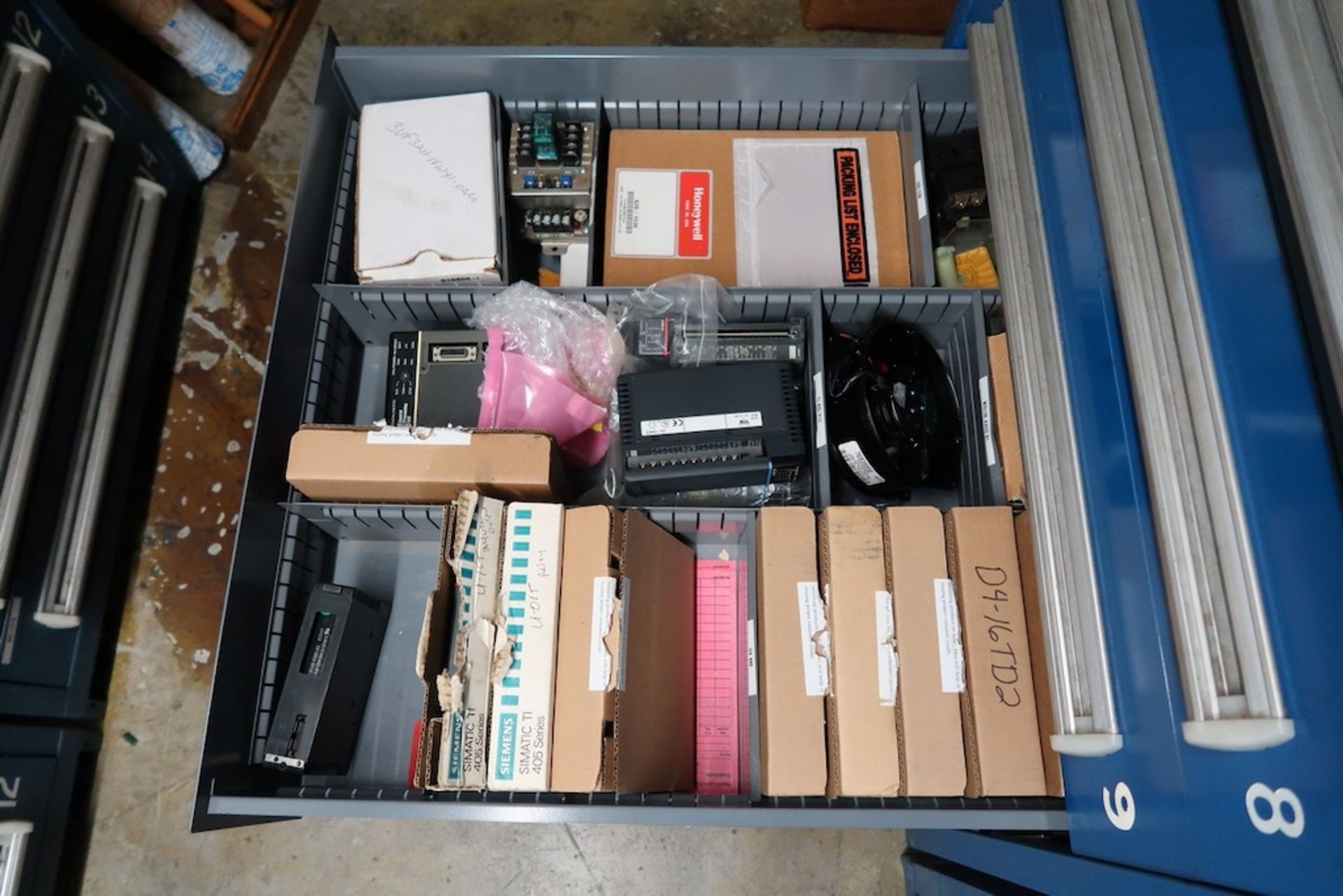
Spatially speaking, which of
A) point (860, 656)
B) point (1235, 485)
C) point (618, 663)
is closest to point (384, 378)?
point (618, 663)

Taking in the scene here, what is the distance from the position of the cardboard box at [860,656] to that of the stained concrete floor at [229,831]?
0.70 m

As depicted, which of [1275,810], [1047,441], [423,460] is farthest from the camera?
[423,460]

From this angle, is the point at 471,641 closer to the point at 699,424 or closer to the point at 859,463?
the point at 699,424

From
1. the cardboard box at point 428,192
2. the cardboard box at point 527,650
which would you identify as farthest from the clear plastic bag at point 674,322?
the cardboard box at point 527,650

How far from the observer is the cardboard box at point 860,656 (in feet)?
3.73

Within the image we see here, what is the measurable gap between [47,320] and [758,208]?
154cm

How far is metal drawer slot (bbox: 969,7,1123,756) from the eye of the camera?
3.20 feet

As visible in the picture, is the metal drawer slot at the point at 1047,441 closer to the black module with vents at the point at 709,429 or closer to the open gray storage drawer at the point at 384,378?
the open gray storage drawer at the point at 384,378

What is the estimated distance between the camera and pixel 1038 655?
117cm

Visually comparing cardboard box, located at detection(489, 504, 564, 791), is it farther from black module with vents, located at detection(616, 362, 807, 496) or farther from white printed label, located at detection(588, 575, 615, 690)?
black module with vents, located at detection(616, 362, 807, 496)

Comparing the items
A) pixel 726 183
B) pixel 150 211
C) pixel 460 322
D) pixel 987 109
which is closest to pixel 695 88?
pixel 726 183

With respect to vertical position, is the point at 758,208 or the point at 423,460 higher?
the point at 758,208

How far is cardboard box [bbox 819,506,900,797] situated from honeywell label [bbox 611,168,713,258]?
72cm

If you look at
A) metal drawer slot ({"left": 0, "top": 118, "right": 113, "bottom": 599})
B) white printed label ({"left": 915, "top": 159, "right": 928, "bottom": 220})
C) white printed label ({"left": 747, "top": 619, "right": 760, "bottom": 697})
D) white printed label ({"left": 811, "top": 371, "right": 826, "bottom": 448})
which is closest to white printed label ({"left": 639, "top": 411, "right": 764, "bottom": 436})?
white printed label ({"left": 811, "top": 371, "right": 826, "bottom": 448})
